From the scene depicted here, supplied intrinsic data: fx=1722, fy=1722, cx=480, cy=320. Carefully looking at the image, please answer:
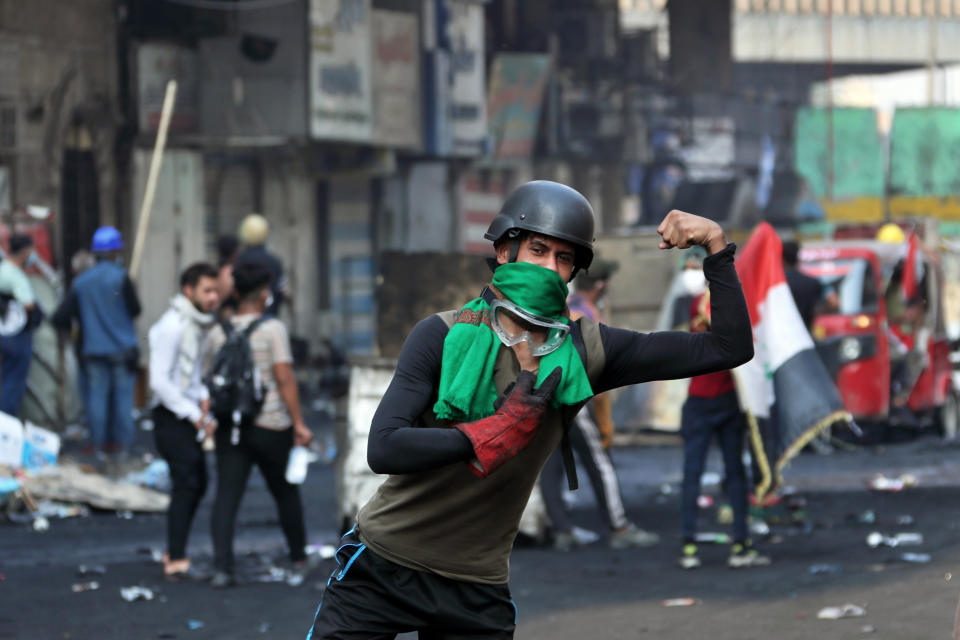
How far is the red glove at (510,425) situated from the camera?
364cm

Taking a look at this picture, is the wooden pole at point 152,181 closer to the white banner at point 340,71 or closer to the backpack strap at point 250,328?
the backpack strap at point 250,328

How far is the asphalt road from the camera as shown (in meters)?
7.77

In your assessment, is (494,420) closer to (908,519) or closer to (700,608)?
(700,608)

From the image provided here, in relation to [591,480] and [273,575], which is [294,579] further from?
[591,480]

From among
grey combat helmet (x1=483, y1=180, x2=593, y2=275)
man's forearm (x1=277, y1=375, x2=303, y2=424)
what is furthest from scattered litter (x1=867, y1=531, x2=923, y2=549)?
grey combat helmet (x1=483, y1=180, x2=593, y2=275)

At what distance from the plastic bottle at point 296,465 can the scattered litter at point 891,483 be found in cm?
557

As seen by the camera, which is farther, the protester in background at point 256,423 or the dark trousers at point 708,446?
the dark trousers at point 708,446

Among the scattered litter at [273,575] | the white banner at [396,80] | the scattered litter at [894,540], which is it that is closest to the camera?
the scattered litter at [273,575]

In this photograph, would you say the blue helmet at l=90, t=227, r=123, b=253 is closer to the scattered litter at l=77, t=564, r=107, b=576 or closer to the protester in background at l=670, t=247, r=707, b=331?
the scattered litter at l=77, t=564, r=107, b=576

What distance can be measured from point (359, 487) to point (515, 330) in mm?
6262

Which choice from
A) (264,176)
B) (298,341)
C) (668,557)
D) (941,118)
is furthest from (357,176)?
(941,118)

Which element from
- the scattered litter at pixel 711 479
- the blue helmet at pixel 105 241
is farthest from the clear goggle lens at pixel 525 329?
the blue helmet at pixel 105 241

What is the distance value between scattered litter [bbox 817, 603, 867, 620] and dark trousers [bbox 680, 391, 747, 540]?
154cm

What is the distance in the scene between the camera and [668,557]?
9.91 metres
